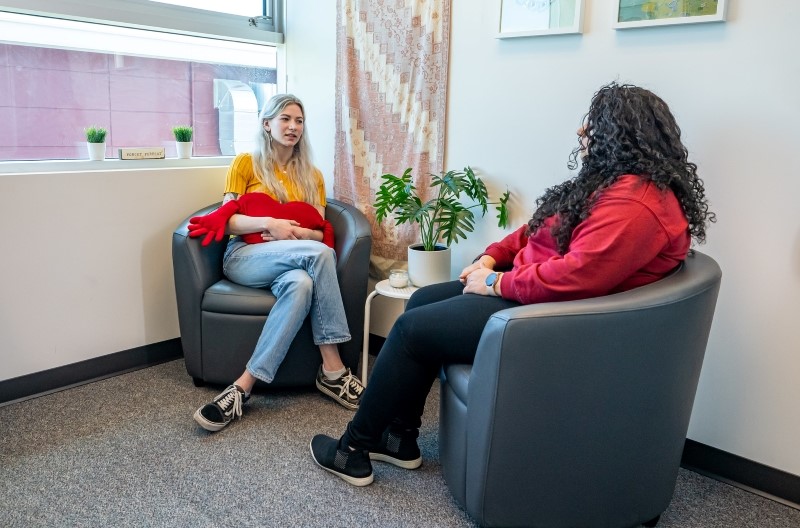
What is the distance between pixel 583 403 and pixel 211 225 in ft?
5.41

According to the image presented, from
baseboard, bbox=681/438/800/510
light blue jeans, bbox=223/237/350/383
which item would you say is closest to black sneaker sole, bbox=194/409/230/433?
light blue jeans, bbox=223/237/350/383

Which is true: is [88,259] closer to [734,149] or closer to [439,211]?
Result: [439,211]

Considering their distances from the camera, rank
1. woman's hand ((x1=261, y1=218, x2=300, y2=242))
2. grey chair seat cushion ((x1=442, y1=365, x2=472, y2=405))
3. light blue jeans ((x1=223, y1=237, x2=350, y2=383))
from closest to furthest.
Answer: grey chair seat cushion ((x1=442, y1=365, x2=472, y2=405))
light blue jeans ((x1=223, y1=237, x2=350, y2=383))
woman's hand ((x1=261, y1=218, x2=300, y2=242))

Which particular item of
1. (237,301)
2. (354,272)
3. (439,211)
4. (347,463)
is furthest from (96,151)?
(347,463)

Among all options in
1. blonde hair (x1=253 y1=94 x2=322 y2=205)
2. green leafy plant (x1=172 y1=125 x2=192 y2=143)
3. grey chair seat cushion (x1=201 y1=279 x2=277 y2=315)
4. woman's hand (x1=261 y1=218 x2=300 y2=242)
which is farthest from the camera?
green leafy plant (x1=172 y1=125 x2=192 y2=143)

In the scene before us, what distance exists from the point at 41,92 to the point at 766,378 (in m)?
2.80

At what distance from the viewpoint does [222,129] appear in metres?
3.43

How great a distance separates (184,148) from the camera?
10.4ft

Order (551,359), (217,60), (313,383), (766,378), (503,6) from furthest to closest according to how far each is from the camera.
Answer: (217,60) → (313,383) → (503,6) → (766,378) → (551,359)

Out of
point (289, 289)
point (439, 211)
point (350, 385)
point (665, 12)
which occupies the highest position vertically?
point (665, 12)

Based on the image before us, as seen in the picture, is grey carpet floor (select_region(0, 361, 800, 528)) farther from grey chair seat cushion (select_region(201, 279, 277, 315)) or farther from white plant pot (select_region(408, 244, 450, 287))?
white plant pot (select_region(408, 244, 450, 287))

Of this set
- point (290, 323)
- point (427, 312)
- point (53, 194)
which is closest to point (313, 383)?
point (290, 323)

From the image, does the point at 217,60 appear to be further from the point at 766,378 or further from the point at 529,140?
the point at 766,378

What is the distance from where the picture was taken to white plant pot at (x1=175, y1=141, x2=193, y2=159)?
3160 millimetres
